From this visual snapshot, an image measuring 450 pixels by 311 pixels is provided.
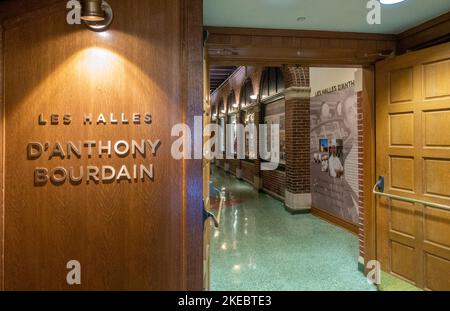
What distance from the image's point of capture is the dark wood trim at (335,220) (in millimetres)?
5111

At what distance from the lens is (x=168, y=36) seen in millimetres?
1940

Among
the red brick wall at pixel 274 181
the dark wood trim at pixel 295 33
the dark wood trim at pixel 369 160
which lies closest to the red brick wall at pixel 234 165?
the red brick wall at pixel 274 181

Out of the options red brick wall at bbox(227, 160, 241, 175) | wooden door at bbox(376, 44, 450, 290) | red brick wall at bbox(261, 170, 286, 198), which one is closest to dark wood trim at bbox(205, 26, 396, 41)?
wooden door at bbox(376, 44, 450, 290)

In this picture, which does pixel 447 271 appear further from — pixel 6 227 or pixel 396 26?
pixel 6 227

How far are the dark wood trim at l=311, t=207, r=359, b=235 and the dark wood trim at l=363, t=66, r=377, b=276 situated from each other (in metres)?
1.74

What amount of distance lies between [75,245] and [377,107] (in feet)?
10.2

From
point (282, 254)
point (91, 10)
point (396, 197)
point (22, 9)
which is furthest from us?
point (282, 254)

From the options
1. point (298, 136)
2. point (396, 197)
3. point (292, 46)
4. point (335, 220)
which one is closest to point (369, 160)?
point (396, 197)

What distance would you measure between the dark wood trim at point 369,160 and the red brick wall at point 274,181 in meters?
4.10

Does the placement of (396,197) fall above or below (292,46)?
below

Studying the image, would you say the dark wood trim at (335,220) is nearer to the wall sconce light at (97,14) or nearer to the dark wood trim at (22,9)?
the wall sconce light at (97,14)

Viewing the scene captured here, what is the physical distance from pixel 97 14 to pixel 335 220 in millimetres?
5327

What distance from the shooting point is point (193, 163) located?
194 cm

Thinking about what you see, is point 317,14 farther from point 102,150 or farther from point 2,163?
point 2,163
